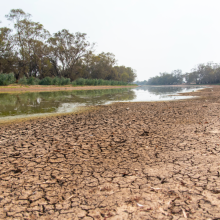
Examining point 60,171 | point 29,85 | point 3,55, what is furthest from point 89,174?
point 3,55

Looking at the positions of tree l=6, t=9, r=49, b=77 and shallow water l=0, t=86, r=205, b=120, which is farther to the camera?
tree l=6, t=9, r=49, b=77

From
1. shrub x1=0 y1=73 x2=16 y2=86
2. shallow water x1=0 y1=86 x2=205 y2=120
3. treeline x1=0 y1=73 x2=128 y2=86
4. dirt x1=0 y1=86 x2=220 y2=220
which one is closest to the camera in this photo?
dirt x1=0 y1=86 x2=220 y2=220

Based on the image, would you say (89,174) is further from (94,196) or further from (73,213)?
(73,213)

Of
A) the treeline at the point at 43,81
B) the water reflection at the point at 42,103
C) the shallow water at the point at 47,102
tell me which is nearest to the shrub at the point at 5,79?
the treeline at the point at 43,81

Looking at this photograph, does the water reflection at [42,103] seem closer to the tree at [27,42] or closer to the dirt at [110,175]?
the dirt at [110,175]

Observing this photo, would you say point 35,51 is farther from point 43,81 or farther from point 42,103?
point 42,103

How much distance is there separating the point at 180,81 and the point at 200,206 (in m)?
158

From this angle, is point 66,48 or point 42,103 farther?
point 66,48

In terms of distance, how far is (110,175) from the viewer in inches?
102

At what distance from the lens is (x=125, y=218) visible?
5.66 feet

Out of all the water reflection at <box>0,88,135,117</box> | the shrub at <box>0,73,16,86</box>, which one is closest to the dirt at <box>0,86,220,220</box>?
the water reflection at <box>0,88,135,117</box>

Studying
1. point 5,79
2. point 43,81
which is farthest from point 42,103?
point 43,81

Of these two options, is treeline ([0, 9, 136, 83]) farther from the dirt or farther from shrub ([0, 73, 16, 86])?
the dirt

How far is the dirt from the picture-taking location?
6.14 feet
